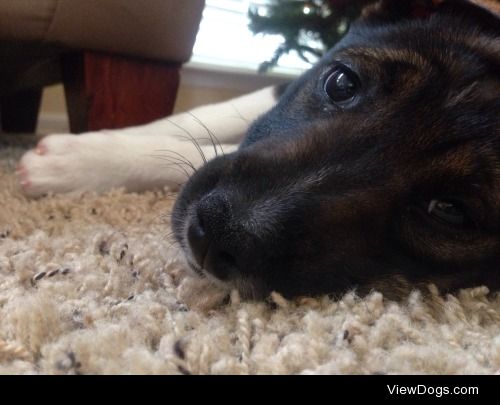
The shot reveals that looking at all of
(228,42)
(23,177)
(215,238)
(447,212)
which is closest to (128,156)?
(23,177)

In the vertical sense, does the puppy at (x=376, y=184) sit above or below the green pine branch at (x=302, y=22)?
above

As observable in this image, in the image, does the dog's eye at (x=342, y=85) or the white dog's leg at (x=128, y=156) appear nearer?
the dog's eye at (x=342, y=85)

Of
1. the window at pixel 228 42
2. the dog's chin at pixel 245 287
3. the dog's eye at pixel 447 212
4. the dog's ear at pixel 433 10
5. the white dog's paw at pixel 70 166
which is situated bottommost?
the window at pixel 228 42

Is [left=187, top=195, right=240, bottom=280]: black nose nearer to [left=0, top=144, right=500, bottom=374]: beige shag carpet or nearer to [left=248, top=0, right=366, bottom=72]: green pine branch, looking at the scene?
[left=0, top=144, right=500, bottom=374]: beige shag carpet

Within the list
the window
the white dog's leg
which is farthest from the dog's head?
the window

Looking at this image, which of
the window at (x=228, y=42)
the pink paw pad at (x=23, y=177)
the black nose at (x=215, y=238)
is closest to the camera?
the black nose at (x=215, y=238)

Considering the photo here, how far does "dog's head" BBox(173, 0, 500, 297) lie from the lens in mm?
914

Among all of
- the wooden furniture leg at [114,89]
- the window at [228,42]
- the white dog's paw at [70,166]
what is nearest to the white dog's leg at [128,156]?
the white dog's paw at [70,166]

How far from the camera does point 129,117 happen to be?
2.08 meters

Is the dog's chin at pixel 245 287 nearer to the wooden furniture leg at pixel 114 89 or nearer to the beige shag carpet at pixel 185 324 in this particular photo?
the beige shag carpet at pixel 185 324

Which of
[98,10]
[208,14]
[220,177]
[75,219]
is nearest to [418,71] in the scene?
[220,177]

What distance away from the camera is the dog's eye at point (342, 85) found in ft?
3.89

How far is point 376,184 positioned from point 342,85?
31cm
